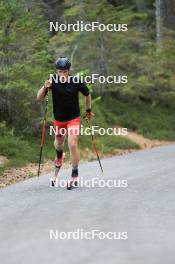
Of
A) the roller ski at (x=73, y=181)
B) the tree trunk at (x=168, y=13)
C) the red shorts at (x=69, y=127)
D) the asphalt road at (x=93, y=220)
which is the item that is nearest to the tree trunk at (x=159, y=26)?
the tree trunk at (x=168, y=13)

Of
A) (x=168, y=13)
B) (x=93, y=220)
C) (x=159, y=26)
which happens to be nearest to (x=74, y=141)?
(x=93, y=220)

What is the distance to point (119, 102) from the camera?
2823 cm

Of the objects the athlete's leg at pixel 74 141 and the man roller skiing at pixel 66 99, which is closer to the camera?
the man roller skiing at pixel 66 99

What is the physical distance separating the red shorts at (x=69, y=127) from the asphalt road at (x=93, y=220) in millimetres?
974

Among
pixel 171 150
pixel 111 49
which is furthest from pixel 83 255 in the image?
pixel 111 49

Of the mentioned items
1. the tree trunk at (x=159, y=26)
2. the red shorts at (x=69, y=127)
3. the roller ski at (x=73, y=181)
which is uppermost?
the tree trunk at (x=159, y=26)

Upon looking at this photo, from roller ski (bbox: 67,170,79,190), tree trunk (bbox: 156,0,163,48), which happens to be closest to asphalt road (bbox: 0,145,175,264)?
roller ski (bbox: 67,170,79,190)

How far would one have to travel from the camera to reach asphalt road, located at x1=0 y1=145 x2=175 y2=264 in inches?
276

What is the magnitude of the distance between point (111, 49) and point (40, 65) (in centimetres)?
952

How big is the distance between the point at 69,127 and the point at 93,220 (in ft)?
9.98

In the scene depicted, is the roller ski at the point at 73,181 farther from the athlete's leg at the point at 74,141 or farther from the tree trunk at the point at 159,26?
the tree trunk at the point at 159,26

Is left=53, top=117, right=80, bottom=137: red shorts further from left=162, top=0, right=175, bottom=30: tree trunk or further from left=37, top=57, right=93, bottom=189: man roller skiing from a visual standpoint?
left=162, top=0, right=175, bottom=30: tree trunk

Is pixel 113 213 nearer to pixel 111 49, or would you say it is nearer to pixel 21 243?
pixel 21 243

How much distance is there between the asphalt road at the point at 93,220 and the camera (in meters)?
7.01
